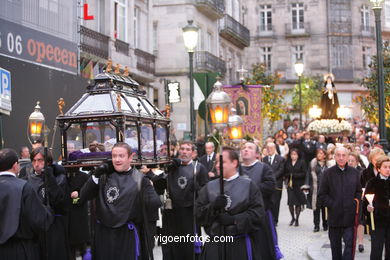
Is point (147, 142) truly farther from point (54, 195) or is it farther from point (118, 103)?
point (54, 195)

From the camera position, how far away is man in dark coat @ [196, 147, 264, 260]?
689cm

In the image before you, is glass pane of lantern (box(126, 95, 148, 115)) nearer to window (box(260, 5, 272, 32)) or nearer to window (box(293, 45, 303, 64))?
window (box(293, 45, 303, 64))

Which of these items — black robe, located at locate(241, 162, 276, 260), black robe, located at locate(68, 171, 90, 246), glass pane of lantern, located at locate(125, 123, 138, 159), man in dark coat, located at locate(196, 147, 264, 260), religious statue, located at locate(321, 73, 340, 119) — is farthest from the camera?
religious statue, located at locate(321, 73, 340, 119)

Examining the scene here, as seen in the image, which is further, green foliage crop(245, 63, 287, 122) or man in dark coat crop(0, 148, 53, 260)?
green foliage crop(245, 63, 287, 122)

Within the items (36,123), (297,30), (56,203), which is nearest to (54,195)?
(56,203)

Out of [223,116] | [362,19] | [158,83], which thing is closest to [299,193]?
[223,116]

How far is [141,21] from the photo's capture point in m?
27.7

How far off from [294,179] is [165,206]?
22.6ft

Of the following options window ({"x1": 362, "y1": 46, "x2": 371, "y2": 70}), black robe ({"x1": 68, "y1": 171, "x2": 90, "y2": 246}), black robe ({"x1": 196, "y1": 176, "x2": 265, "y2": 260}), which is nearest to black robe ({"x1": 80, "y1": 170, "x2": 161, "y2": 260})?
black robe ({"x1": 196, "y1": 176, "x2": 265, "y2": 260})

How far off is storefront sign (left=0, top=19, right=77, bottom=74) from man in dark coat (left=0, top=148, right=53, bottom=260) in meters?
9.39

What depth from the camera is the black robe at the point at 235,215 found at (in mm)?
6914

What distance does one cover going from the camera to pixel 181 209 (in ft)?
33.1

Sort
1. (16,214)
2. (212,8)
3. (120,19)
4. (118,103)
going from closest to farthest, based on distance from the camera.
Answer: (16,214) < (118,103) < (120,19) < (212,8)

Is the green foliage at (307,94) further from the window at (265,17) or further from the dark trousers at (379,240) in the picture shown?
the dark trousers at (379,240)
